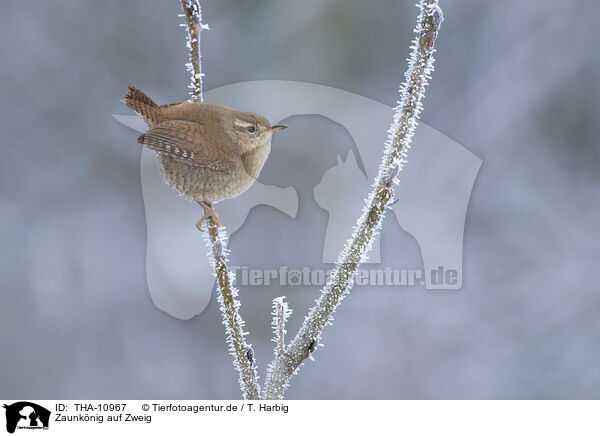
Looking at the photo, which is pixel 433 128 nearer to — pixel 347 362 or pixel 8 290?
pixel 347 362

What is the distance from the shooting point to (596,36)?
1133mm

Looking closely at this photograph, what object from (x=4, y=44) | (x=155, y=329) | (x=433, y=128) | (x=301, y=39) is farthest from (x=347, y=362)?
(x=4, y=44)

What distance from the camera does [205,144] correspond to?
69cm

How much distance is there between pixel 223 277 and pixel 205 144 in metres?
0.21

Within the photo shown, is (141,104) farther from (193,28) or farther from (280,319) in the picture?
(280,319)

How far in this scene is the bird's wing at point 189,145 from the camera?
0.66m

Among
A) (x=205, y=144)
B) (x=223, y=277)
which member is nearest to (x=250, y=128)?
(x=205, y=144)

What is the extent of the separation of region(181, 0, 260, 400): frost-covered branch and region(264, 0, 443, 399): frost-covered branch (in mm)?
44

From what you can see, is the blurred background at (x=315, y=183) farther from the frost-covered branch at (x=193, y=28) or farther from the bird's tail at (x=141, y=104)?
the frost-covered branch at (x=193, y=28)

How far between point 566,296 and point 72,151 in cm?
115
